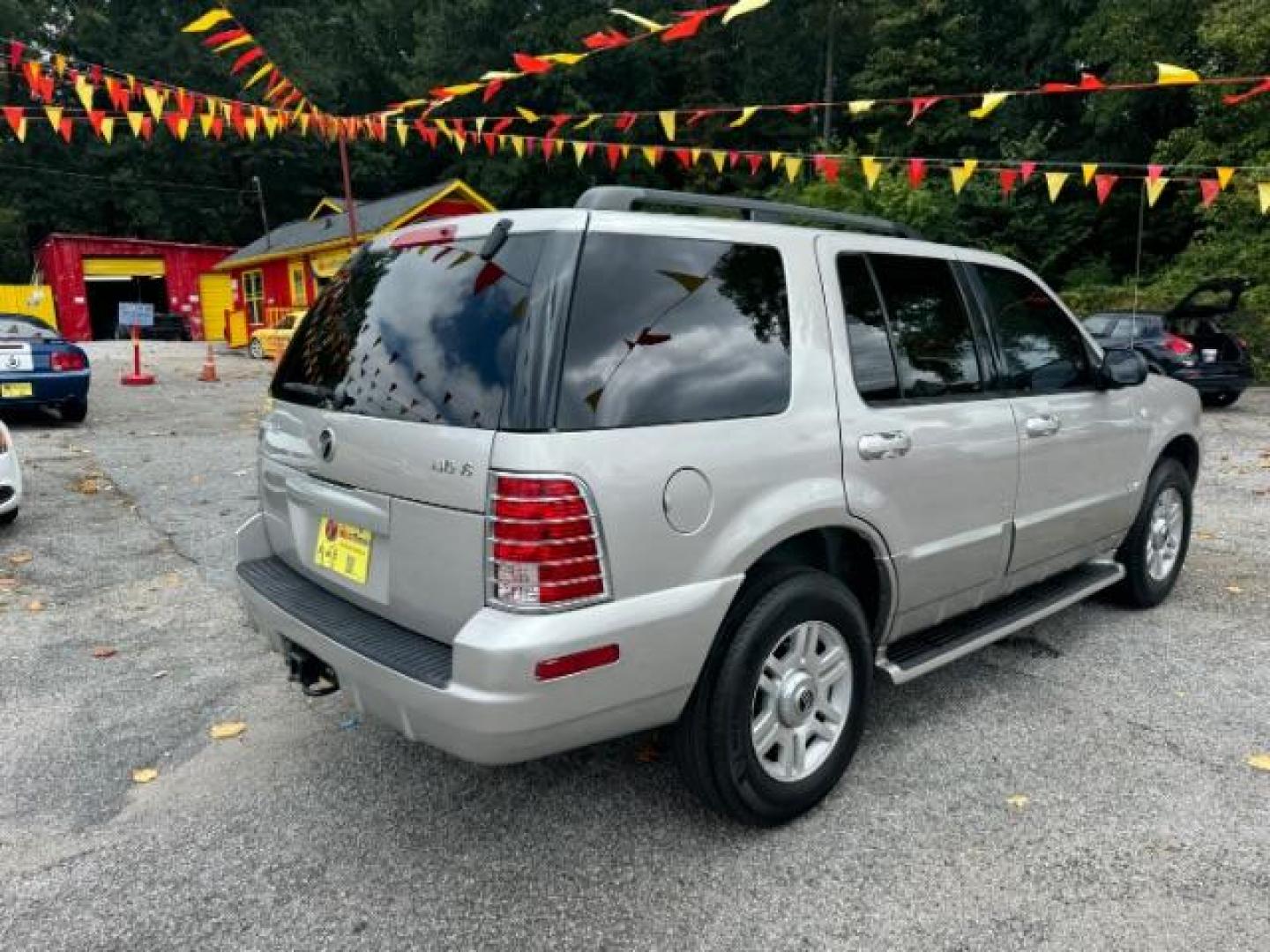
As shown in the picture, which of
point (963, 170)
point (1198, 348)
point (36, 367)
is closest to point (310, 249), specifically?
point (36, 367)

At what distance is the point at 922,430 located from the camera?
305 cm

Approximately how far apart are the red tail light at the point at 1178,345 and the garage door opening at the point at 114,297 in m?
40.6

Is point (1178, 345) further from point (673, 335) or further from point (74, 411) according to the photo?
point (74, 411)

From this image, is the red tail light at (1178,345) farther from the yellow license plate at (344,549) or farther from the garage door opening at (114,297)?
the garage door opening at (114,297)

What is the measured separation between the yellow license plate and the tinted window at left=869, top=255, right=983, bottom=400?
185 cm

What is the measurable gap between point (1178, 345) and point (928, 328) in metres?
11.4

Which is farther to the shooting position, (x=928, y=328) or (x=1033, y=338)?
(x=1033, y=338)

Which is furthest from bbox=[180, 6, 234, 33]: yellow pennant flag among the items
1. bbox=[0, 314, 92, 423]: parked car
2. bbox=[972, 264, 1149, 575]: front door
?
bbox=[972, 264, 1149, 575]: front door

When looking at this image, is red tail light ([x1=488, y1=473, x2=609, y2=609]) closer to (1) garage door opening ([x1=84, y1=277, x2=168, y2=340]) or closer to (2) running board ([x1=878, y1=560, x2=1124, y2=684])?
(2) running board ([x1=878, y1=560, x2=1124, y2=684])

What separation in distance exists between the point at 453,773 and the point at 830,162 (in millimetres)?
9078

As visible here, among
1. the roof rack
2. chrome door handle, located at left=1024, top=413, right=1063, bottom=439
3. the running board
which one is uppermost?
the roof rack

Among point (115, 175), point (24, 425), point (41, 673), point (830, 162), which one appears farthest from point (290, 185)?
point (41, 673)

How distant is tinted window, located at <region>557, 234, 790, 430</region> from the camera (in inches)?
90.0

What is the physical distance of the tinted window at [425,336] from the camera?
7.61 feet
